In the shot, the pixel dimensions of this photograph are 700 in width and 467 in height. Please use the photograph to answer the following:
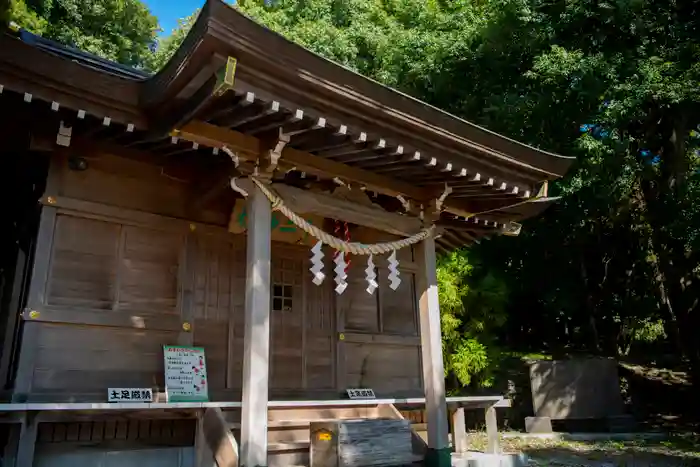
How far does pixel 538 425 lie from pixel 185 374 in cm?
1040

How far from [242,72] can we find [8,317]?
362 cm

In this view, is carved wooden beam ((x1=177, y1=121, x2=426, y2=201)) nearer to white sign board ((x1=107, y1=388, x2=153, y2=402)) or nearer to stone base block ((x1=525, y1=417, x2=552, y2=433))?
white sign board ((x1=107, y1=388, x2=153, y2=402))

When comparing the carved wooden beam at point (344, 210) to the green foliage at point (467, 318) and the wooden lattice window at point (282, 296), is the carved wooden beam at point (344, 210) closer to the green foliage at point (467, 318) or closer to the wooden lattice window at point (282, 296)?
the wooden lattice window at point (282, 296)

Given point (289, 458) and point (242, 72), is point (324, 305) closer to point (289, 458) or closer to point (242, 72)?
point (289, 458)

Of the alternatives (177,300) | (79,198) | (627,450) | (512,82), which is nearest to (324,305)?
(177,300)

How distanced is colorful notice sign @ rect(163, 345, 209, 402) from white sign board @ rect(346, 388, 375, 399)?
176cm

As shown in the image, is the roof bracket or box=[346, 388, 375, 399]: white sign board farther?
box=[346, 388, 375, 399]: white sign board

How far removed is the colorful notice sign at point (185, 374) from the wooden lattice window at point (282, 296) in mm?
1112

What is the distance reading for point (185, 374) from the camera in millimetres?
4910

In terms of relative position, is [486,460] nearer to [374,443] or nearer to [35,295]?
[374,443]

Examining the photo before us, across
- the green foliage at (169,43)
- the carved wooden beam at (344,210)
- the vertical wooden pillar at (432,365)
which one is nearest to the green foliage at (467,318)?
the vertical wooden pillar at (432,365)

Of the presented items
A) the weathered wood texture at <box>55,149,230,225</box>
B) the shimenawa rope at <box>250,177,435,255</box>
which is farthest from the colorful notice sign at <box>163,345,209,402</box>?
the shimenawa rope at <box>250,177,435,255</box>

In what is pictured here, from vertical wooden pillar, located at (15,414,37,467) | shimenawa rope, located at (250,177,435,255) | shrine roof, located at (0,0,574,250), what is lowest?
vertical wooden pillar, located at (15,414,37,467)

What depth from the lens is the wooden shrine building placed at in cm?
384
